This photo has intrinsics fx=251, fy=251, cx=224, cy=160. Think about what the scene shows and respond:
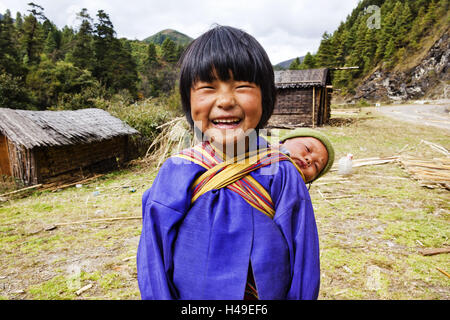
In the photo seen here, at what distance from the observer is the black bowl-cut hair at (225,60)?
1.21 metres

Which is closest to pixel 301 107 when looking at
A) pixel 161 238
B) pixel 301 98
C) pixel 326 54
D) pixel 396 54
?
pixel 301 98

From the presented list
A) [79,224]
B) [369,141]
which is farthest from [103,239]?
[369,141]

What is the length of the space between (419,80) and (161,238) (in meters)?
44.8

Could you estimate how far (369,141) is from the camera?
42.2ft

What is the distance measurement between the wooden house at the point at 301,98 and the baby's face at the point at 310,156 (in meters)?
16.1

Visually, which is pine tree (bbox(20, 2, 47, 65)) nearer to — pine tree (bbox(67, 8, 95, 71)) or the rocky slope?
pine tree (bbox(67, 8, 95, 71))

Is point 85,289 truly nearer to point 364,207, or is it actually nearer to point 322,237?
point 322,237

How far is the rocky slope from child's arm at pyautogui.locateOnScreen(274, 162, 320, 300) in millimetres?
40225

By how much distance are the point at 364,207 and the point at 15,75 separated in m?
32.6

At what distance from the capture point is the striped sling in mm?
1216

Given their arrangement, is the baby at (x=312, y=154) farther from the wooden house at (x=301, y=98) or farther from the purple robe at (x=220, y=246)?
the wooden house at (x=301, y=98)

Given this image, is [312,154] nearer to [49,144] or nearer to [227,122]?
[227,122]

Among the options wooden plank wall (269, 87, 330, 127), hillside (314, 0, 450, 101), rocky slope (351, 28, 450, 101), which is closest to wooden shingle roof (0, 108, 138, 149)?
wooden plank wall (269, 87, 330, 127)

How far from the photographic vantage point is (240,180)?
4.10ft
